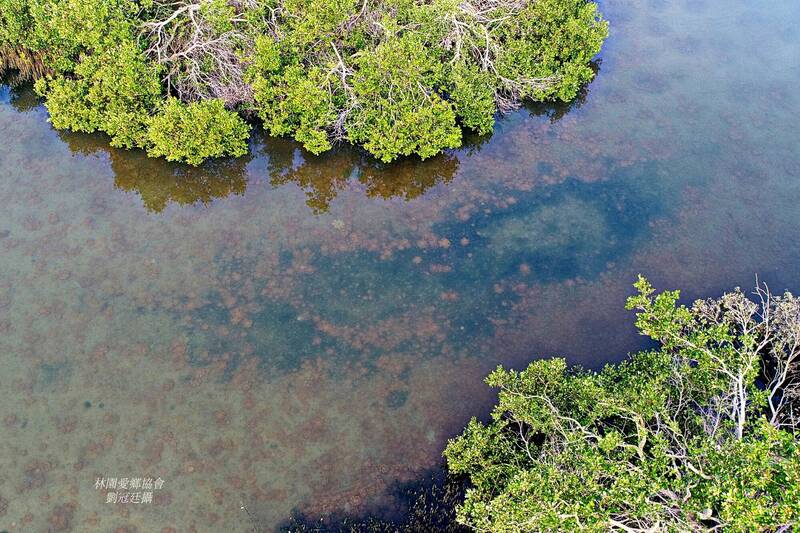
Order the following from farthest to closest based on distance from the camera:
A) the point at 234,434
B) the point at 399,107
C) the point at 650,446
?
1. the point at 399,107
2. the point at 234,434
3. the point at 650,446

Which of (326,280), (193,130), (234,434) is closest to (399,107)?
(326,280)

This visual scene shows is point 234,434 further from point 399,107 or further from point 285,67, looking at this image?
point 285,67

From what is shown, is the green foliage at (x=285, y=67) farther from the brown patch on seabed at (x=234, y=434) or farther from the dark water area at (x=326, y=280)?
the brown patch on seabed at (x=234, y=434)

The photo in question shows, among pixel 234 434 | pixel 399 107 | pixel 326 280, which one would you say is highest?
pixel 399 107

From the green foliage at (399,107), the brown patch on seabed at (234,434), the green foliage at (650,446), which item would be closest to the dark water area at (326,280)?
the brown patch on seabed at (234,434)

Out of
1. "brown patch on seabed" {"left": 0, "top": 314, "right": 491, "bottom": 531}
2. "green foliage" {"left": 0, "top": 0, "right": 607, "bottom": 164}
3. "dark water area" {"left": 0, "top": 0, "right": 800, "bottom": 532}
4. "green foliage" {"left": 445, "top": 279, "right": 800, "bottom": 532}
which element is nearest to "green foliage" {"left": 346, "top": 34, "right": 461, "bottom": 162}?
"green foliage" {"left": 0, "top": 0, "right": 607, "bottom": 164}
